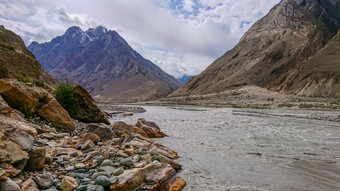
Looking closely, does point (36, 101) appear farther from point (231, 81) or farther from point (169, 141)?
point (231, 81)

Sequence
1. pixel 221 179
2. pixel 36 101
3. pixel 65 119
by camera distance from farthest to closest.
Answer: pixel 65 119 < pixel 36 101 < pixel 221 179

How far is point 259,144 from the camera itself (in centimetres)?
1474

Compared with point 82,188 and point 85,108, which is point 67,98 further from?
point 82,188

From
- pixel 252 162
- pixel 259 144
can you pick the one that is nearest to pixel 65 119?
pixel 252 162

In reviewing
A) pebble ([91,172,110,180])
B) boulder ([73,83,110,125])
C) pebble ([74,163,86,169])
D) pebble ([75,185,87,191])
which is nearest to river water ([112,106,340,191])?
pebble ([91,172,110,180])

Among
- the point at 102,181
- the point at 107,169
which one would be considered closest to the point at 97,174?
the point at 102,181

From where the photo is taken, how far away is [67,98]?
1777 centimetres

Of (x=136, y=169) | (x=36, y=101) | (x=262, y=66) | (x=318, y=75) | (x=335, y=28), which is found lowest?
(x=136, y=169)

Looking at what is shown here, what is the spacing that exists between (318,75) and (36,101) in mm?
82902

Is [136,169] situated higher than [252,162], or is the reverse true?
[136,169]

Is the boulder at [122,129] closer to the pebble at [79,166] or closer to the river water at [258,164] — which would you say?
the river water at [258,164]

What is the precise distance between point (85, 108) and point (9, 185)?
14.8 m

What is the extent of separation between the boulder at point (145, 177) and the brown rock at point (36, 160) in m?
2.04

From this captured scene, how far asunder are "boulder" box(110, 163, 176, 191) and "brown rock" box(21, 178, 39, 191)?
6.08ft
